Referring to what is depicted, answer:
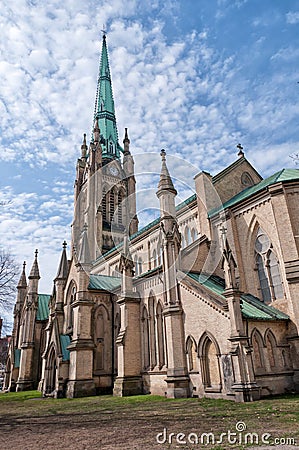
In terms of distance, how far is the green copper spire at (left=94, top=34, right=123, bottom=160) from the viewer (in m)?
66.1

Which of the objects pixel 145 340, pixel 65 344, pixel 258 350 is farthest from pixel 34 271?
pixel 258 350

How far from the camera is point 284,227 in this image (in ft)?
70.9

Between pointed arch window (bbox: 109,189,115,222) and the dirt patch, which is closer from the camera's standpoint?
the dirt patch

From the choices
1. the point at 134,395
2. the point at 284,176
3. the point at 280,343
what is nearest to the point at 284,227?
the point at 284,176

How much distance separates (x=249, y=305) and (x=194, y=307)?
3.55 metres

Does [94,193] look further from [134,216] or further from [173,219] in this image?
[173,219]

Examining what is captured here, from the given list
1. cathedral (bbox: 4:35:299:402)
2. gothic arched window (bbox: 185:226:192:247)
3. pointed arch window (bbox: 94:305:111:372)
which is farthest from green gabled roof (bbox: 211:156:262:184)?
pointed arch window (bbox: 94:305:111:372)

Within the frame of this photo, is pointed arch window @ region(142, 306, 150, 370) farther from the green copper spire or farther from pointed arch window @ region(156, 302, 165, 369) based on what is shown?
the green copper spire

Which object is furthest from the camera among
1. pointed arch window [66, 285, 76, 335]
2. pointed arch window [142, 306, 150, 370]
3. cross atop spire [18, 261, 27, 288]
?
cross atop spire [18, 261, 27, 288]

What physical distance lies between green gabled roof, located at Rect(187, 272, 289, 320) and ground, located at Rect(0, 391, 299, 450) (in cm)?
483

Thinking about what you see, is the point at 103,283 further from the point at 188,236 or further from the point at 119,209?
the point at 119,209

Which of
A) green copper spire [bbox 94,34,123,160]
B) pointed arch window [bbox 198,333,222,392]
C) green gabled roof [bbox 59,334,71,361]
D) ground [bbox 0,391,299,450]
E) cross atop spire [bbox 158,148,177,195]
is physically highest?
green copper spire [bbox 94,34,123,160]

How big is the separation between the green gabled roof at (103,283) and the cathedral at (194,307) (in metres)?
0.16

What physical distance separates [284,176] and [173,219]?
8396 millimetres
